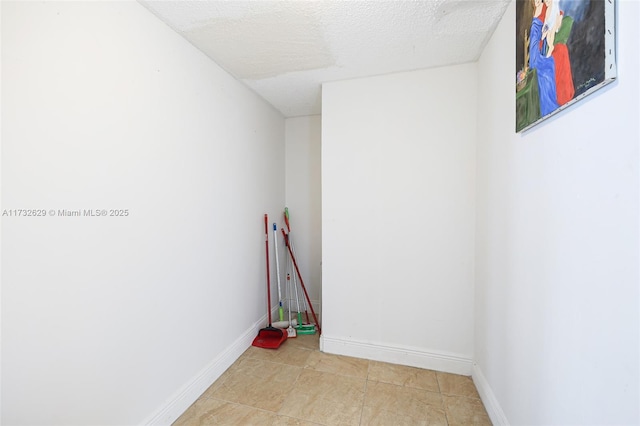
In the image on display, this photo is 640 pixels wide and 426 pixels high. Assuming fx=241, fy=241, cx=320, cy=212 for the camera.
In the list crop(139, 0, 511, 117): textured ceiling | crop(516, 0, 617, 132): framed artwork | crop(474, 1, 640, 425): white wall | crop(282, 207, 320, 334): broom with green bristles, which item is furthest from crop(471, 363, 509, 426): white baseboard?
crop(139, 0, 511, 117): textured ceiling

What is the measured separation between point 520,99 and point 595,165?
585mm

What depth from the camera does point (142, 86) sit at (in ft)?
4.29

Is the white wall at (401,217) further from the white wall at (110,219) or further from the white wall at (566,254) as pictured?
the white wall at (110,219)

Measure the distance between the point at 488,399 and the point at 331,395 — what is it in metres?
1.01

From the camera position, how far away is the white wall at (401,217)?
190 cm

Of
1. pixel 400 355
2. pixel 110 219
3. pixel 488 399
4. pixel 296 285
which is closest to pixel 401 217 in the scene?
pixel 400 355

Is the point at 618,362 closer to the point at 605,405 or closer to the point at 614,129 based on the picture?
the point at 605,405

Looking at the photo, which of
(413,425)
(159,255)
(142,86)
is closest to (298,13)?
(142,86)

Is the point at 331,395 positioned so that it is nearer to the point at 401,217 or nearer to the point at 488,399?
the point at 488,399

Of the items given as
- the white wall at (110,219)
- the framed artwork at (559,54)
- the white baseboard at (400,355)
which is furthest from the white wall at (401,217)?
the white wall at (110,219)

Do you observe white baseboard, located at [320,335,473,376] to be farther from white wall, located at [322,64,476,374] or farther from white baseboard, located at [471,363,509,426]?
white baseboard, located at [471,363,509,426]

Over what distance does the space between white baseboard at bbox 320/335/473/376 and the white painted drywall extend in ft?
2.52

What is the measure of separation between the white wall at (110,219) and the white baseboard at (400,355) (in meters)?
0.95

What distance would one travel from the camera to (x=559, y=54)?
86cm
